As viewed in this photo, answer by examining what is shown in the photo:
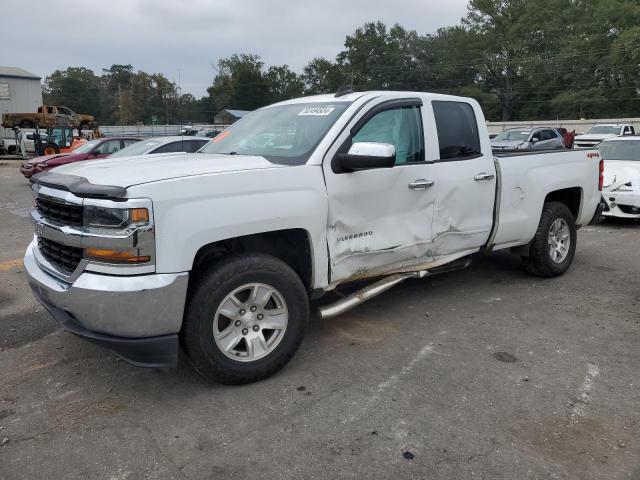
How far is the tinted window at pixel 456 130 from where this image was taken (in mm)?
4535

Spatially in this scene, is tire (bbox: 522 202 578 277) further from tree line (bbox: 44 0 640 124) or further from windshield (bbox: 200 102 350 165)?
tree line (bbox: 44 0 640 124)

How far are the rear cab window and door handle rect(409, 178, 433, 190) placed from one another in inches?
13.6

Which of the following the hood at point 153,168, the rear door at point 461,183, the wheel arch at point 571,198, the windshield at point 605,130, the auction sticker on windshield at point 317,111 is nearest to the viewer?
the hood at point 153,168

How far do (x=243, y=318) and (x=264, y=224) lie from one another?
61 centimetres

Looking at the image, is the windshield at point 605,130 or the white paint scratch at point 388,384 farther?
the windshield at point 605,130

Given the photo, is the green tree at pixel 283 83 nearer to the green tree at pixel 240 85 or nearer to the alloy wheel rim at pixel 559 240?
the green tree at pixel 240 85

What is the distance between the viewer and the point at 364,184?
3812 mm

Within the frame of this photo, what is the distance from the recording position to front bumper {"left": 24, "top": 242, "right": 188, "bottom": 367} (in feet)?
9.40

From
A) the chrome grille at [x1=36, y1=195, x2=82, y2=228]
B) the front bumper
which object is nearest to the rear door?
the front bumper

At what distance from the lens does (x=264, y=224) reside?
3.28 m

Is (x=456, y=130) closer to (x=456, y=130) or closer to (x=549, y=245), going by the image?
(x=456, y=130)

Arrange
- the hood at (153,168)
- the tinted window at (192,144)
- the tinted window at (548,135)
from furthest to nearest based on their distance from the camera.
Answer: the tinted window at (548,135) → the tinted window at (192,144) → the hood at (153,168)

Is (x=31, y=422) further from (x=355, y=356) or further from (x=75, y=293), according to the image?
(x=355, y=356)

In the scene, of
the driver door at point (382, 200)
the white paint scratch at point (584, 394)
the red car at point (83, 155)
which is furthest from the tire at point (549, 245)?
the red car at point (83, 155)
